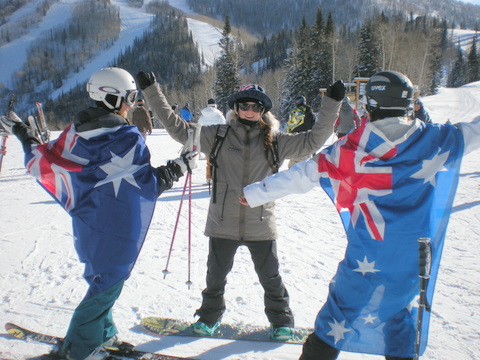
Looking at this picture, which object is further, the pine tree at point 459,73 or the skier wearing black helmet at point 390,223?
the pine tree at point 459,73

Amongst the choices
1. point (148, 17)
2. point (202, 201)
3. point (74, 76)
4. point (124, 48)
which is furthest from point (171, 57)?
point (202, 201)

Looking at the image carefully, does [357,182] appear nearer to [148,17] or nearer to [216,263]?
[216,263]

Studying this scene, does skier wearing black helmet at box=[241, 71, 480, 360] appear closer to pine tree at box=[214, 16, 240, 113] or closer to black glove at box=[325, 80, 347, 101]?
black glove at box=[325, 80, 347, 101]

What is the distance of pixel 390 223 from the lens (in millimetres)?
1833

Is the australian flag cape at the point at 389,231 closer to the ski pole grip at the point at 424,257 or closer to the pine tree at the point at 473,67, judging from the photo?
the ski pole grip at the point at 424,257

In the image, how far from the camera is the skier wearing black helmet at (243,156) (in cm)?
262

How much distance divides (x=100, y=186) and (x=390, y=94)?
70.2 inches

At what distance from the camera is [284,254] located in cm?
445

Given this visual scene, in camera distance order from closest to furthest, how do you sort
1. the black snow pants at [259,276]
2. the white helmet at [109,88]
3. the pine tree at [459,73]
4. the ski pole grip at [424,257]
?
the ski pole grip at [424,257] < the white helmet at [109,88] < the black snow pants at [259,276] < the pine tree at [459,73]

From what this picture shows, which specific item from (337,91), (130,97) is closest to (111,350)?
(130,97)

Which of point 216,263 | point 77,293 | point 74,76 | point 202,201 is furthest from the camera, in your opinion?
point 74,76

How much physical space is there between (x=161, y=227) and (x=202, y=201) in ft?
5.20

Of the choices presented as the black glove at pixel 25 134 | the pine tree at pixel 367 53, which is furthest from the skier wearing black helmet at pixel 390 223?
the pine tree at pixel 367 53

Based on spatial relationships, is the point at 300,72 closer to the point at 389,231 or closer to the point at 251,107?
the point at 251,107
